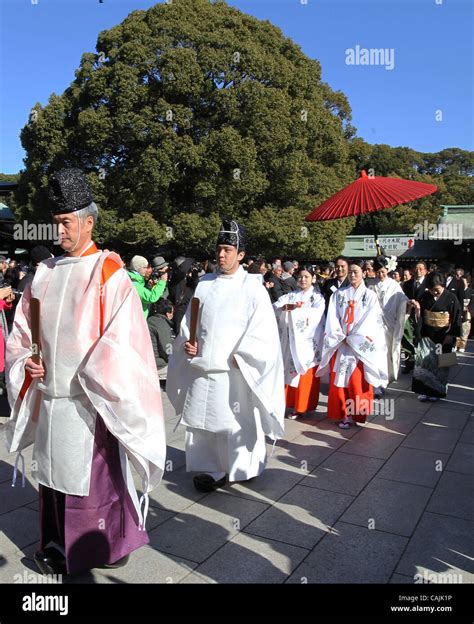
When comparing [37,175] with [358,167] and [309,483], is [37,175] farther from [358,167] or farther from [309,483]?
[358,167]

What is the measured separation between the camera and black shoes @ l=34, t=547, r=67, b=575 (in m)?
2.88

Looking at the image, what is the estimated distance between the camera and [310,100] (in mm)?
20641

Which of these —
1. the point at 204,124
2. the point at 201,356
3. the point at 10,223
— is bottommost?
the point at 201,356

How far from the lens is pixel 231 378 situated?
4.04 m

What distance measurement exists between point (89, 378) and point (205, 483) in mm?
1690

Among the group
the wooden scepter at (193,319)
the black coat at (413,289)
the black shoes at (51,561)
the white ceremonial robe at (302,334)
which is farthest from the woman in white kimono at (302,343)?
the black shoes at (51,561)

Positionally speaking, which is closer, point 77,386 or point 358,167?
point 77,386

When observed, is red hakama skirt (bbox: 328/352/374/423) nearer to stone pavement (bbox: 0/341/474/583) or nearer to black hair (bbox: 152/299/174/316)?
stone pavement (bbox: 0/341/474/583)

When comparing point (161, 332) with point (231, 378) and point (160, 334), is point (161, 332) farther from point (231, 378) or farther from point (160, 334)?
point (231, 378)

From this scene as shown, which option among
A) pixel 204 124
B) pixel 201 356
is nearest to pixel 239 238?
pixel 201 356

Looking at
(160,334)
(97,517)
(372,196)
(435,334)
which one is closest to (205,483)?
(97,517)

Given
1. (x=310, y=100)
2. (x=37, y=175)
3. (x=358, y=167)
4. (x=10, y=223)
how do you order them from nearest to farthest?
1. (x=37, y=175)
2. (x=310, y=100)
3. (x=10, y=223)
4. (x=358, y=167)
